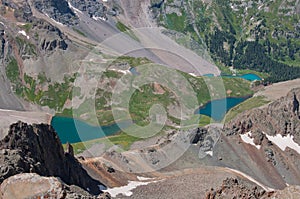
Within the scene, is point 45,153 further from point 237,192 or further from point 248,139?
point 248,139

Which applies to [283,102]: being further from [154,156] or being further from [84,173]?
[84,173]

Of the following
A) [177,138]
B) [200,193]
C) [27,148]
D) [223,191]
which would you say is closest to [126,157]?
A: [177,138]

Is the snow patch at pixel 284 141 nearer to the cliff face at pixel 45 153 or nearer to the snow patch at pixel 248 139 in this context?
the snow patch at pixel 248 139

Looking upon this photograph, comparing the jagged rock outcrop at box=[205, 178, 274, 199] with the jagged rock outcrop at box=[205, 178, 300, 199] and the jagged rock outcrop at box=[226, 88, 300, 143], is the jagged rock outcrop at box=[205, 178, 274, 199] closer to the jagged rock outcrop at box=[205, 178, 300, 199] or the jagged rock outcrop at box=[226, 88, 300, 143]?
the jagged rock outcrop at box=[205, 178, 300, 199]

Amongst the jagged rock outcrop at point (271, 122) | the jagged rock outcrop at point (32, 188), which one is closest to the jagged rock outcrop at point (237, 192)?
the jagged rock outcrop at point (32, 188)

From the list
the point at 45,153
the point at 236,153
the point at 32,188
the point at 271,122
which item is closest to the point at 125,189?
the point at 45,153

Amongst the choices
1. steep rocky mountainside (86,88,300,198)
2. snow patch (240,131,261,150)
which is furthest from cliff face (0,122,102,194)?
snow patch (240,131,261,150)
